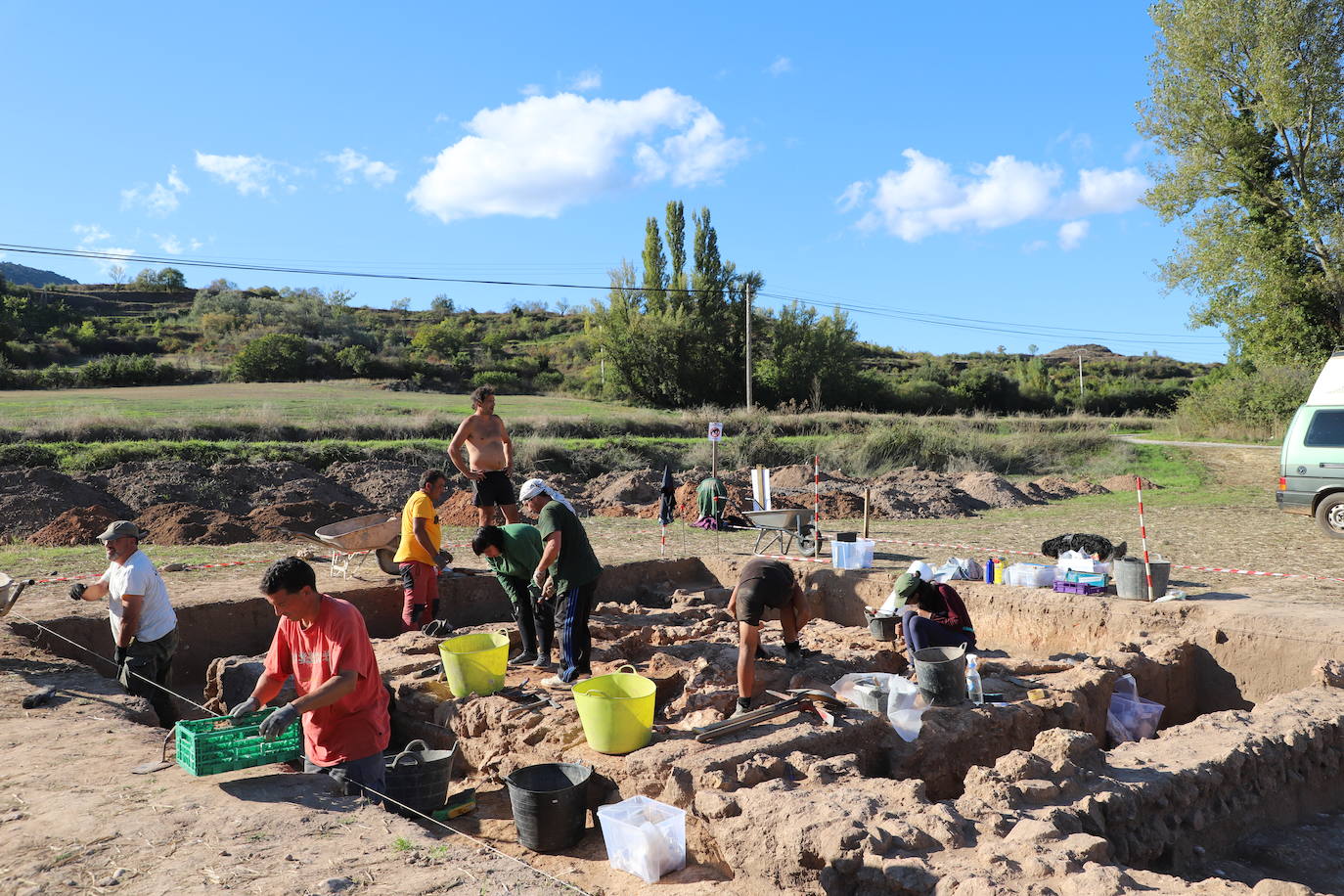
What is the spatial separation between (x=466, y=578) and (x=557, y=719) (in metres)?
4.72

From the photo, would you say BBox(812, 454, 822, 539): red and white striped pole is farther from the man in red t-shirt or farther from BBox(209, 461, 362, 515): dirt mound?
BBox(209, 461, 362, 515): dirt mound

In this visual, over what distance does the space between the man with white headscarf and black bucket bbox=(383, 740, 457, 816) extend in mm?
1461

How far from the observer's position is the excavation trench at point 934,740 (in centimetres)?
419

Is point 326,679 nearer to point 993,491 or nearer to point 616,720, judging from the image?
point 616,720

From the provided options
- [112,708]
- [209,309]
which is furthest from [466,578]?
[209,309]

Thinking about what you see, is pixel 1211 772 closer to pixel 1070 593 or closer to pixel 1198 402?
pixel 1070 593

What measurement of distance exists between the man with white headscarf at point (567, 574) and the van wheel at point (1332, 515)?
11632mm

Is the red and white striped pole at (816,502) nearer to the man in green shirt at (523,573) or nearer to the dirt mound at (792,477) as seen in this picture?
the dirt mound at (792,477)

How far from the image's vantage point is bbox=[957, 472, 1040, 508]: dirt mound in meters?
19.0

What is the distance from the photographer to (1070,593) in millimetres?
8812

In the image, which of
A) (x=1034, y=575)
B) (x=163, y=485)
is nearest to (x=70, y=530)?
(x=163, y=485)

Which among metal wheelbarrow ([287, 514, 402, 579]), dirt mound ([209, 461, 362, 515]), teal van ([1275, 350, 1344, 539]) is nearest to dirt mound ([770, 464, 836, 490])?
dirt mound ([209, 461, 362, 515])

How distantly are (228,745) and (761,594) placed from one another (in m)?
3.29

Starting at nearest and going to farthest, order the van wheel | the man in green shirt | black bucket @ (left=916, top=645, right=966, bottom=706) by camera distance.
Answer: black bucket @ (left=916, top=645, right=966, bottom=706) < the man in green shirt < the van wheel
